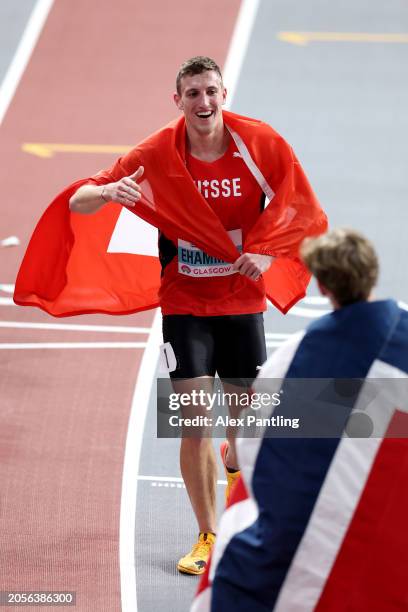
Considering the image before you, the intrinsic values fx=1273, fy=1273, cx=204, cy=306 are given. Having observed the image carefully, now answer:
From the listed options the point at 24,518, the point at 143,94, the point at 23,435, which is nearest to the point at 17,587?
the point at 24,518

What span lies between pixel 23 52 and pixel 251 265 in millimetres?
8439

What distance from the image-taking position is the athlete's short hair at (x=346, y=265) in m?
4.46

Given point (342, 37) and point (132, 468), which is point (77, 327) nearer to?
point (132, 468)

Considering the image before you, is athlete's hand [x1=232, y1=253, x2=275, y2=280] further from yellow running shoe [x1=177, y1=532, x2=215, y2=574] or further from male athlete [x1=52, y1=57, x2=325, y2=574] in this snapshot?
yellow running shoe [x1=177, y1=532, x2=215, y2=574]

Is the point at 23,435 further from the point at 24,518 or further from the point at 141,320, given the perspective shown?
the point at 141,320

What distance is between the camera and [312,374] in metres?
4.50

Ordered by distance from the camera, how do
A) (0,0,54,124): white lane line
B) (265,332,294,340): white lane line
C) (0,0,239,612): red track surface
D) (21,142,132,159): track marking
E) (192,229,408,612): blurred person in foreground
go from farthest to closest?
(0,0,54,124): white lane line, (21,142,132,159): track marking, (265,332,294,340): white lane line, (0,0,239,612): red track surface, (192,229,408,612): blurred person in foreground

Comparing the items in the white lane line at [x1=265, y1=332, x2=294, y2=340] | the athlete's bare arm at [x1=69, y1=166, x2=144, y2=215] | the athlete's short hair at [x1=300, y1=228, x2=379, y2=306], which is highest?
the athlete's short hair at [x1=300, y1=228, x2=379, y2=306]

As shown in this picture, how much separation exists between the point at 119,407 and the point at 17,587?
2.28 m

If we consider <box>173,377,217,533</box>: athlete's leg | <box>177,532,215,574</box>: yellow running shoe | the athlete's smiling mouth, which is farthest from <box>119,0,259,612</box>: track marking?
the athlete's smiling mouth

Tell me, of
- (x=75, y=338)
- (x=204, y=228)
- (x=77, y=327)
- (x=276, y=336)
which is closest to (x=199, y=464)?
(x=204, y=228)

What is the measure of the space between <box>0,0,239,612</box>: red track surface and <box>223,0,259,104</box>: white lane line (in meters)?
0.12

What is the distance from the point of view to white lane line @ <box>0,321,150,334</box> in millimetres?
9906

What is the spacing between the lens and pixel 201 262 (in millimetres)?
6898
